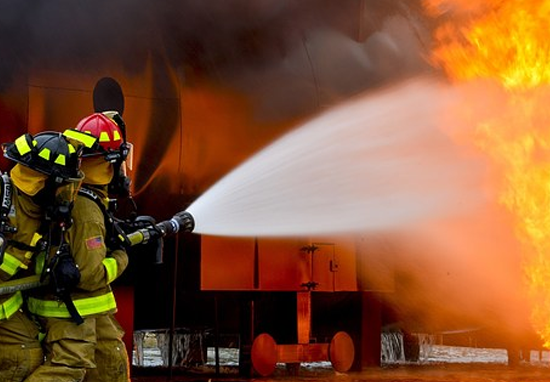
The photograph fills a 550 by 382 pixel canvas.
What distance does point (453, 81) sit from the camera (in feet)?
30.5

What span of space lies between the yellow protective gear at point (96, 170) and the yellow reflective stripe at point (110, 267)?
42cm

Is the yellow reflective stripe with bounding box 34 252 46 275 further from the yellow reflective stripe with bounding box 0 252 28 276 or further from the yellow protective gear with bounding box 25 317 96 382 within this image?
the yellow protective gear with bounding box 25 317 96 382

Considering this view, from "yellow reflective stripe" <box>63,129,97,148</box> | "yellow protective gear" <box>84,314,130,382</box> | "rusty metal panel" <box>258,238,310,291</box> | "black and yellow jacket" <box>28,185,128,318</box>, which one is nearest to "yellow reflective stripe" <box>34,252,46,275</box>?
"black and yellow jacket" <box>28,185,128,318</box>

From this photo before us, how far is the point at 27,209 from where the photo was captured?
4320mm

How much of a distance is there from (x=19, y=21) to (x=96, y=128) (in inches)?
74.7

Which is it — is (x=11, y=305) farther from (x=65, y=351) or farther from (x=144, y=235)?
(x=144, y=235)

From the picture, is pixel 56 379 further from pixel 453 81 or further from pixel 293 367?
pixel 453 81

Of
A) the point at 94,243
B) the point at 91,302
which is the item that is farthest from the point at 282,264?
the point at 94,243

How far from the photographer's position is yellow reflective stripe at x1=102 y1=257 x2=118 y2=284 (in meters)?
4.55

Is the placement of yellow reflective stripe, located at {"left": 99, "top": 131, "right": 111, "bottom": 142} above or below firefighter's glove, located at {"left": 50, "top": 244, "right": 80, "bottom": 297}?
above

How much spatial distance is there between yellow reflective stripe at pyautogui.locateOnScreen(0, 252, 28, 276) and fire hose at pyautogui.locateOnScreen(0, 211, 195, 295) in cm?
8

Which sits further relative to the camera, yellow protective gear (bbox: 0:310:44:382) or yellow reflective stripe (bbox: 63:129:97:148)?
yellow reflective stripe (bbox: 63:129:97:148)

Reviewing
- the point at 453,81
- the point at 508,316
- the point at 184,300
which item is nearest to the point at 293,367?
the point at 184,300

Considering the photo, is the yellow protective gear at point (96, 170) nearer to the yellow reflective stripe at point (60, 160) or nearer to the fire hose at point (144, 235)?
the fire hose at point (144, 235)
